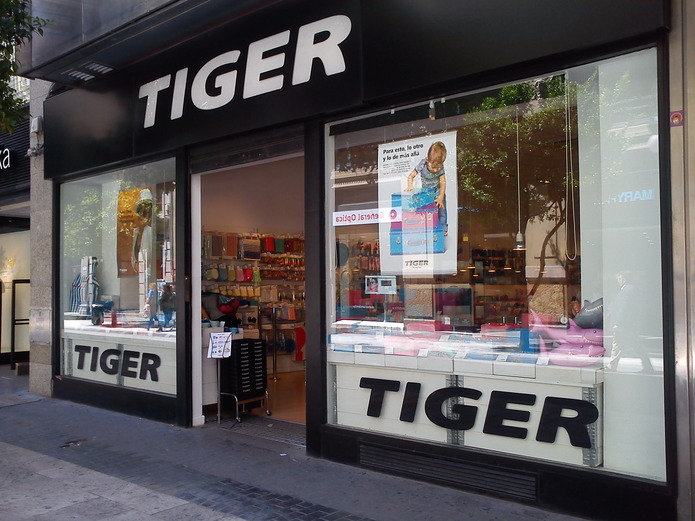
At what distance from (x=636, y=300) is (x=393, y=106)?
9.24ft

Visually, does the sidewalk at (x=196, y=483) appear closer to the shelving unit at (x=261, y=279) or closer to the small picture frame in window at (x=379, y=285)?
the small picture frame in window at (x=379, y=285)

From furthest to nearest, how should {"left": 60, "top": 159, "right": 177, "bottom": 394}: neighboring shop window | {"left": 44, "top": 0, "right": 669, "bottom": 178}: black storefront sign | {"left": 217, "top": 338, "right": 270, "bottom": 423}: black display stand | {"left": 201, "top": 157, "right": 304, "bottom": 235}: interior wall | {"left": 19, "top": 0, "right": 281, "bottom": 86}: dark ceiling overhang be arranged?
{"left": 201, "top": 157, "right": 304, "bottom": 235}: interior wall
{"left": 60, "top": 159, "right": 177, "bottom": 394}: neighboring shop window
{"left": 217, "top": 338, "right": 270, "bottom": 423}: black display stand
{"left": 19, "top": 0, "right": 281, "bottom": 86}: dark ceiling overhang
{"left": 44, "top": 0, "right": 669, "bottom": 178}: black storefront sign

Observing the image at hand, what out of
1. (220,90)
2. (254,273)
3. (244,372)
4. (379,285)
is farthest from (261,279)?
(379,285)

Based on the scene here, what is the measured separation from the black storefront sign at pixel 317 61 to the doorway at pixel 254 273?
1208 millimetres

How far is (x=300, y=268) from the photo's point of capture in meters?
12.2

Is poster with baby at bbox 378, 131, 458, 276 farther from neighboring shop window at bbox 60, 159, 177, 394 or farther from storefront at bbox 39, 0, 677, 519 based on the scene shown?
neighboring shop window at bbox 60, 159, 177, 394

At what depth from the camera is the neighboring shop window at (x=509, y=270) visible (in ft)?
15.6

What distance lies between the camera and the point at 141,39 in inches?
308

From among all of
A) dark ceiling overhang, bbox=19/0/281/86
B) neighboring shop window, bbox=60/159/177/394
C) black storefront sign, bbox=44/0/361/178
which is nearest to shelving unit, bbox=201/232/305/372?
neighboring shop window, bbox=60/159/177/394

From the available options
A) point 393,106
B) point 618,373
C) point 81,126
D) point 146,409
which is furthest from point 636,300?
point 81,126

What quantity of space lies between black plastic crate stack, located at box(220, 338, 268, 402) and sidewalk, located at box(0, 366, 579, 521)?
548 millimetres

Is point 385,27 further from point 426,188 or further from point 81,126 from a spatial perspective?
point 81,126

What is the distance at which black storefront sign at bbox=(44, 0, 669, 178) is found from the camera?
491cm

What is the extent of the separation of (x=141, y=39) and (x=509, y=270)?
520 cm
